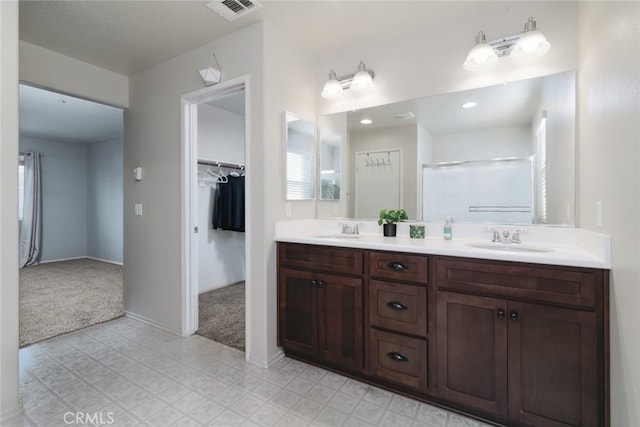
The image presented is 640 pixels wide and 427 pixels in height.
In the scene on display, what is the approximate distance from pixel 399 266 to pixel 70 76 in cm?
315

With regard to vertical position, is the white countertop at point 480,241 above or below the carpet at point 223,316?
above

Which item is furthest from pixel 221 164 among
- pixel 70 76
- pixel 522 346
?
pixel 522 346

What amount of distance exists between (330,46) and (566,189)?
75.6 inches

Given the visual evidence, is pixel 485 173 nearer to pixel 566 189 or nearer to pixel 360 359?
pixel 566 189

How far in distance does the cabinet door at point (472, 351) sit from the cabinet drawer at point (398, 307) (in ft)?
0.31

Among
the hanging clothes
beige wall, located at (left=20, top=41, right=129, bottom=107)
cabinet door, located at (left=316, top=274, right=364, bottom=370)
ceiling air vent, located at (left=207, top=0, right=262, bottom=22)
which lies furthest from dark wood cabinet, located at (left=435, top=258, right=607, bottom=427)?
beige wall, located at (left=20, top=41, right=129, bottom=107)

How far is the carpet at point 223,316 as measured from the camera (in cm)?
261

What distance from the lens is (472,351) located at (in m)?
1.54

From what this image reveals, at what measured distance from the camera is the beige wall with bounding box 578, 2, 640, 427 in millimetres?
1031

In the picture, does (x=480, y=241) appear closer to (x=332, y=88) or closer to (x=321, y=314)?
(x=321, y=314)

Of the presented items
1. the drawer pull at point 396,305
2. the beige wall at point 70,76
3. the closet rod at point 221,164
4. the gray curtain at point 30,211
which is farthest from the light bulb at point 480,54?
the gray curtain at point 30,211

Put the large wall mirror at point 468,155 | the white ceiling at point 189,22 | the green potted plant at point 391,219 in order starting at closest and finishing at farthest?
the large wall mirror at point 468,155 < the white ceiling at point 189,22 < the green potted plant at point 391,219

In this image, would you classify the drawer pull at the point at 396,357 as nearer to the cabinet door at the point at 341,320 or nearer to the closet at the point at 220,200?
the cabinet door at the point at 341,320

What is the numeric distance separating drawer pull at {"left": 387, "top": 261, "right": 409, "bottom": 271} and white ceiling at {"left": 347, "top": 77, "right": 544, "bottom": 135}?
1.06m
